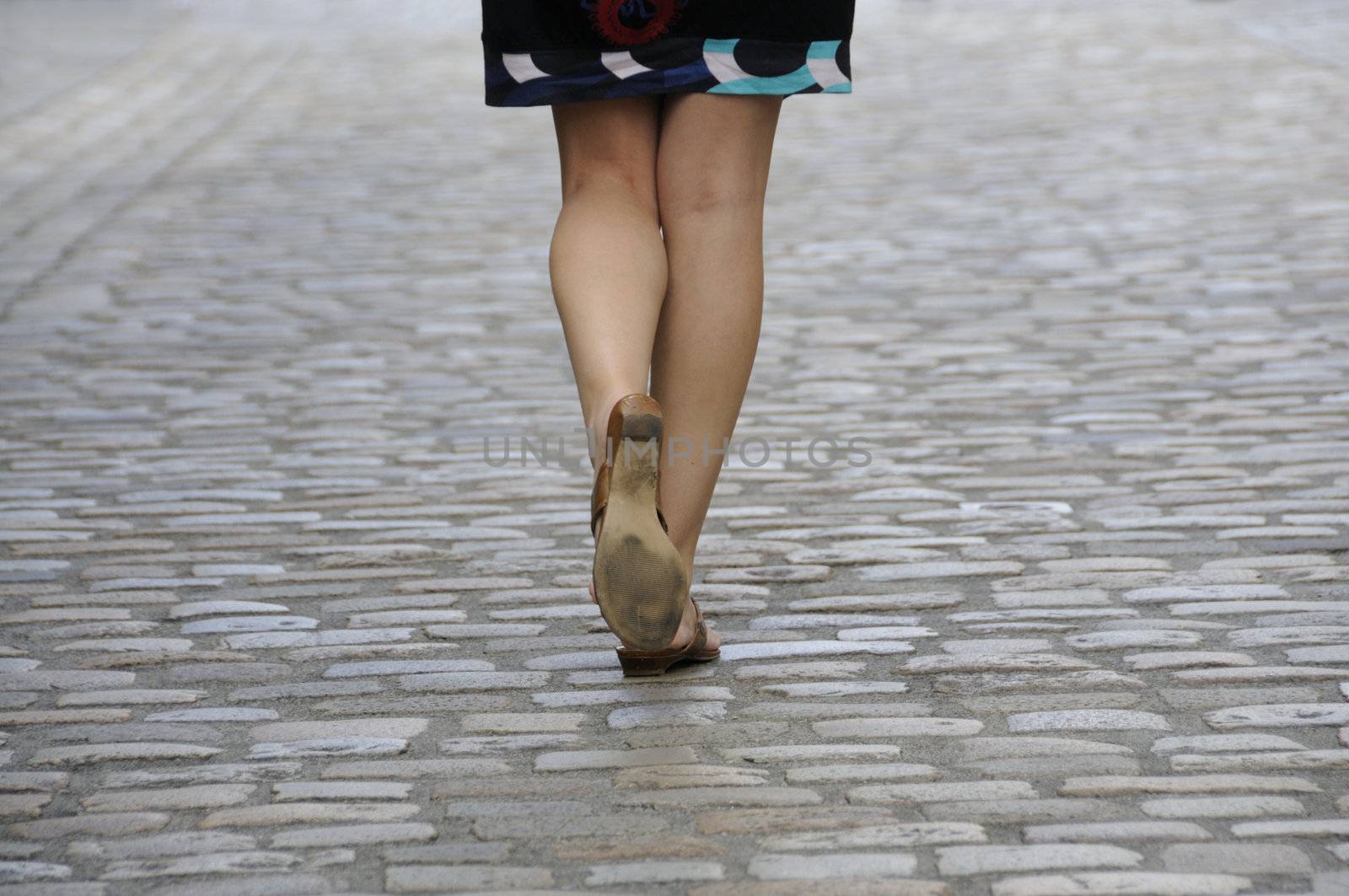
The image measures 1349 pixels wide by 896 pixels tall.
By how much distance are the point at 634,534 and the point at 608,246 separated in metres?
0.46

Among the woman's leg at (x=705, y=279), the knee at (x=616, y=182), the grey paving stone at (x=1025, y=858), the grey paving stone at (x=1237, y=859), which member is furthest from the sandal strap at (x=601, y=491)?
the grey paving stone at (x=1237, y=859)

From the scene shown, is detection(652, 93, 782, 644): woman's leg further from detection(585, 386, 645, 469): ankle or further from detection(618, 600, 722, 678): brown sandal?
detection(585, 386, 645, 469): ankle

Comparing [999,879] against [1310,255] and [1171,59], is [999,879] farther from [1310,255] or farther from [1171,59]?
[1171,59]

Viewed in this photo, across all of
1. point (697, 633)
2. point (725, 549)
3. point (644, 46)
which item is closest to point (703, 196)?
point (644, 46)

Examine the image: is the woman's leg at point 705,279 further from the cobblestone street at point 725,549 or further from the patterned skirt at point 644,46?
the cobblestone street at point 725,549

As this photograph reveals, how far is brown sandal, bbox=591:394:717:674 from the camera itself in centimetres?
213

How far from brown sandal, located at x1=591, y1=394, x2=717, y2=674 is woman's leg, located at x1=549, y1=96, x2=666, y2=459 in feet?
0.28

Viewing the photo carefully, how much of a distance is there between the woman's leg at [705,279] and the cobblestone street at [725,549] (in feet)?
1.19

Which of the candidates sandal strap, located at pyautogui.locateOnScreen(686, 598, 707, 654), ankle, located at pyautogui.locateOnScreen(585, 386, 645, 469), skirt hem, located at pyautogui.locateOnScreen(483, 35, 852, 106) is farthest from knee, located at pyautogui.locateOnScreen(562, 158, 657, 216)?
sandal strap, located at pyautogui.locateOnScreen(686, 598, 707, 654)

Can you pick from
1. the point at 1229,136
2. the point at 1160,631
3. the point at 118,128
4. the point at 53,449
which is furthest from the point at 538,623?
the point at 118,128

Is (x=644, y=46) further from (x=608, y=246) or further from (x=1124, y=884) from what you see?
(x=1124, y=884)

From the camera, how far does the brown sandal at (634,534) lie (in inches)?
83.8

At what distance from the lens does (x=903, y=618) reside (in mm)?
2805

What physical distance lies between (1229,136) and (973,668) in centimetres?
596
